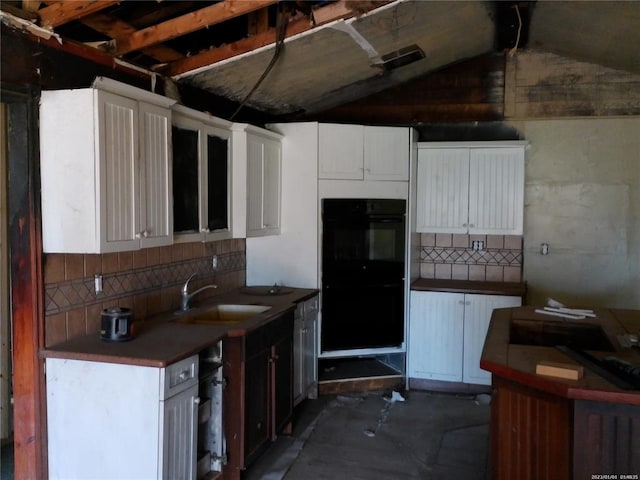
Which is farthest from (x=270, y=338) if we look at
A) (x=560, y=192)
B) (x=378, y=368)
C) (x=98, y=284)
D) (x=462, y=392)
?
(x=560, y=192)

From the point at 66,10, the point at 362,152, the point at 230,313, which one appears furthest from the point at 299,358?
the point at 66,10

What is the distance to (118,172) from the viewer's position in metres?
2.49

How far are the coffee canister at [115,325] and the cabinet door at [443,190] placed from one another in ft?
10.0

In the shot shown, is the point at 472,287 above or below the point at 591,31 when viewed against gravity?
below

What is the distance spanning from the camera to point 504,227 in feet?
15.8

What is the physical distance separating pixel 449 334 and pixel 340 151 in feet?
6.01

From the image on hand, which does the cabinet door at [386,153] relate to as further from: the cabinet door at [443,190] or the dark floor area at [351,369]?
the dark floor area at [351,369]

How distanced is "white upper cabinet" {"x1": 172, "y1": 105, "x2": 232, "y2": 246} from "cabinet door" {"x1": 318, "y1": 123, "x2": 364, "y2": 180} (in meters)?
0.97

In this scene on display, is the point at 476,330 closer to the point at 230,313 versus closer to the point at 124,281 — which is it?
the point at 230,313

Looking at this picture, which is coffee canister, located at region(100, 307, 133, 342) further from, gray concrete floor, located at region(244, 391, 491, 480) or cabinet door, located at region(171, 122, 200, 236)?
gray concrete floor, located at region(244, 391, 491, 480)

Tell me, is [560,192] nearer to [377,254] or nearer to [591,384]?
[377,254]

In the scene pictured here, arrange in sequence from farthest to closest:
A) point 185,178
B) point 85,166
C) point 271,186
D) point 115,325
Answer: point 271,186, point 185,178, point 115,325, point 85,166

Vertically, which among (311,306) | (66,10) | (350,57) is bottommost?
Result: (311,306)

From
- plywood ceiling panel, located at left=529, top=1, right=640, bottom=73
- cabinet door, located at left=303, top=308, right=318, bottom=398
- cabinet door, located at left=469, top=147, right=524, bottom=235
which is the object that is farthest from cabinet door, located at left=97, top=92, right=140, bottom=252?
cabinet door, located at left=469, top=147, right=524, bottom=235
